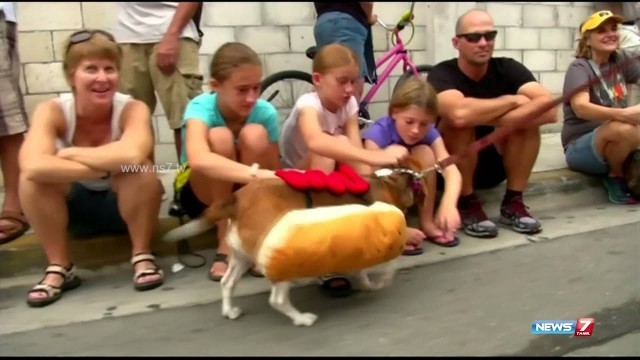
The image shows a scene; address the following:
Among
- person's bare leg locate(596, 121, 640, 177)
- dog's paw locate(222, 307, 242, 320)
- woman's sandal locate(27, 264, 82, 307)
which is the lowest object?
dog's paw locate(222, 307, 242, 320)

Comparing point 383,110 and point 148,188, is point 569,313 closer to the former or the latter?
point 148,188

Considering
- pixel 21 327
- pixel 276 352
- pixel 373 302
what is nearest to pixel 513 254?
pixel 373 302

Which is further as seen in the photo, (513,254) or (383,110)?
(383,110)

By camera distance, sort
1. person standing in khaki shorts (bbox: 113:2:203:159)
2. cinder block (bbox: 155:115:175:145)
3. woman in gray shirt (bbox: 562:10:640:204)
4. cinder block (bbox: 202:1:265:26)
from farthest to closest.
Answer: cinder block (bbox: 202:1:265:26)
cinder block (bbox: 155:115:175:145)
woman in gray shirt (bbox: 562:10:640:204)
person standing in khaki shorts (bbox: 113:2:203:159)

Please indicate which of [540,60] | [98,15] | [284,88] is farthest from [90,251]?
[540,60]

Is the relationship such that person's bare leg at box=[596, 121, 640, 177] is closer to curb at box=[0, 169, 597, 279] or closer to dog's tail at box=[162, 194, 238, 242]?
curb at box=[0, 169, 597, 279]

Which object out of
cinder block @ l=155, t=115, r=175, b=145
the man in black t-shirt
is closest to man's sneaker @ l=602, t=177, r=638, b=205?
the man in black t-shirt

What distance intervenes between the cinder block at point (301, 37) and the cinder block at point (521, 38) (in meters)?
2.19

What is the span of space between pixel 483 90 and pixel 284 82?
75.9 inches

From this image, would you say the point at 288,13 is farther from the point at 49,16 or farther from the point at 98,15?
the point at 49,16

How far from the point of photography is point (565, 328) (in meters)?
2.21

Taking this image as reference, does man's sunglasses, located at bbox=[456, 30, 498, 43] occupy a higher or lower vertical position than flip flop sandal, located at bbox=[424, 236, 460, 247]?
higher

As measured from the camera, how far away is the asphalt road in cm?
209

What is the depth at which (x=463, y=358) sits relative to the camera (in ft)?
6.61
